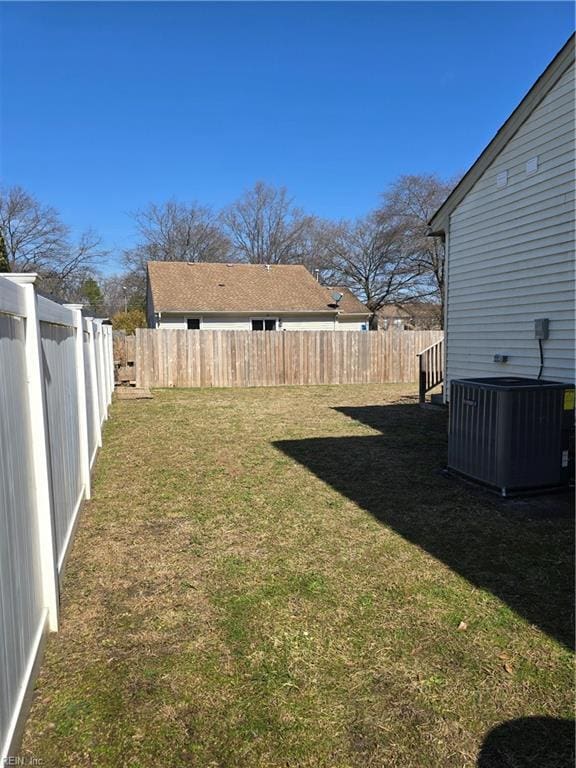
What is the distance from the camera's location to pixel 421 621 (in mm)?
2807

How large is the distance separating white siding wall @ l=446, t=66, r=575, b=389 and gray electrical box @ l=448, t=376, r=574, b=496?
1696mm

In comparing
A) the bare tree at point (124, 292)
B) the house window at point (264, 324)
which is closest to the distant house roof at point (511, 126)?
the house window at point (264, 324)

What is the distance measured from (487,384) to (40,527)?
4027 millimetres

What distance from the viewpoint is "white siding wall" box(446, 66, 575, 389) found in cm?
646

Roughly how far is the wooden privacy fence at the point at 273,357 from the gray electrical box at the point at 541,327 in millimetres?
9062

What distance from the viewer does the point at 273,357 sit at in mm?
15477

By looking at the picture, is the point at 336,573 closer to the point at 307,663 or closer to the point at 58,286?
the point at 307,663

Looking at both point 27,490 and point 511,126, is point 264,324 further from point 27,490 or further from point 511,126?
point 27,490

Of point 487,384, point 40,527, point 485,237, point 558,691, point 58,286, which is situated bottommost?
point 558,691

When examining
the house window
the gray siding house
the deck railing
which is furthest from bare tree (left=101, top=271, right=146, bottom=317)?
the gray siding house

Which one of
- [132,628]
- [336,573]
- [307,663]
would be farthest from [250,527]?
[307,663]

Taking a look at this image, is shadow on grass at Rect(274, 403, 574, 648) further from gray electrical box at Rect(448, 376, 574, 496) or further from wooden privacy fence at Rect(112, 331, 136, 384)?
wooden privacy fence at Rect(112, 331, 136, 384)

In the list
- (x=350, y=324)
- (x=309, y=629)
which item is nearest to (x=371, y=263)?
(x=350, y=324)

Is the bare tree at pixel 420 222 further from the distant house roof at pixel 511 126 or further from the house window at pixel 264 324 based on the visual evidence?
the distant house roof at pixel 511 126
